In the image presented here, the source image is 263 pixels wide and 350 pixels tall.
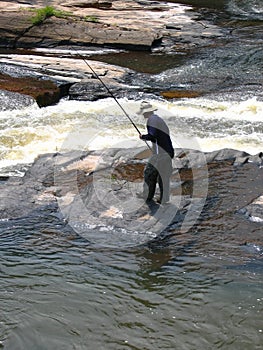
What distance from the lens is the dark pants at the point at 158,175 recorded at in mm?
7617

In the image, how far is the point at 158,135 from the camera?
7.43m

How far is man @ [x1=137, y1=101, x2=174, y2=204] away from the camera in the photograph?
741 cm

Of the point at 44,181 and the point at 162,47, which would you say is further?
the point at 162,47

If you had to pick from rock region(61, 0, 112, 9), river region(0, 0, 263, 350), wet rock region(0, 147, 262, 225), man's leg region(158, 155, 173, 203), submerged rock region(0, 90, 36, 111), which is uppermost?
man's leg region(158, 155, 173, 203)

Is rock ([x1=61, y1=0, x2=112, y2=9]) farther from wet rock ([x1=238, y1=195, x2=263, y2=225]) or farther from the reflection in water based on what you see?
the reflection in water

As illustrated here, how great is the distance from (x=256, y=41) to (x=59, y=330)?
14564mm

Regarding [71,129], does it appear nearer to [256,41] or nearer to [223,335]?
[223,335]

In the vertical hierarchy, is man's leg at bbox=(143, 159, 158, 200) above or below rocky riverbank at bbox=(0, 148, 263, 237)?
above

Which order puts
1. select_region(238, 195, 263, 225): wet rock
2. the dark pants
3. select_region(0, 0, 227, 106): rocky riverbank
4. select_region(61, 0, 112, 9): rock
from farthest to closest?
select_region(61, 0, 112, 9): rock
select_region(0, 0, 227, 106): rocky riverbank
the dark pants
select_region(238, 195, 263, 225): wet rock

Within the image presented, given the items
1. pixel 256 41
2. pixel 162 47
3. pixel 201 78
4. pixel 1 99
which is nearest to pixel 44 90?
pixel 1 99

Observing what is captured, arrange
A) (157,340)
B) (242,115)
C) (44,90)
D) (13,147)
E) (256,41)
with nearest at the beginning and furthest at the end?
(157,340) → (13,147) → (242,115) → (44,90) → (256,41)

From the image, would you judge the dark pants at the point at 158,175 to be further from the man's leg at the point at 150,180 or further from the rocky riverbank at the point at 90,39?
the rocky riverbank at the point at 90,39

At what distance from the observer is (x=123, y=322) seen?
5758 millimetres

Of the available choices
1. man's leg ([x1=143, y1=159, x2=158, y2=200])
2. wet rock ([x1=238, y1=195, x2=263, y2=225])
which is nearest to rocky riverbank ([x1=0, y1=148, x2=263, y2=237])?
wet rock ([x1=238, y1=195, x2=263, y2=225])
